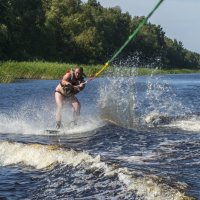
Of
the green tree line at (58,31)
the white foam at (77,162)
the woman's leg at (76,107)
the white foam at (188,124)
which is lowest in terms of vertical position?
the white foam at (188,124)

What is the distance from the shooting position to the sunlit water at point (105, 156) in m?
8.68

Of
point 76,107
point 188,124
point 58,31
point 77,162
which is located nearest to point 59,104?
point 76,107

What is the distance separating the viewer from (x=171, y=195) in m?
8.04

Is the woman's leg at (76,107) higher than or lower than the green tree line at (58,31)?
lower

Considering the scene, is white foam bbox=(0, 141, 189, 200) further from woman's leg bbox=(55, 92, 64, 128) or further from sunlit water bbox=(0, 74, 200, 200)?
woman's leg bbox=(55, 92, 64, 128)

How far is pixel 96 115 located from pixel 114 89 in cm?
125

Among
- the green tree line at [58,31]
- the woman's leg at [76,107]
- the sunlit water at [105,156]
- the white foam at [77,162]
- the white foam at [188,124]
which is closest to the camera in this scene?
the white foam at [77,162]

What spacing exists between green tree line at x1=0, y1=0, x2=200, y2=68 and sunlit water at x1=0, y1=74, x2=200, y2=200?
49432 millimetres

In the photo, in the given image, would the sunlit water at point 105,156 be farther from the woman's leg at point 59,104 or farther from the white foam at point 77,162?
the woman's leg at point 59,104

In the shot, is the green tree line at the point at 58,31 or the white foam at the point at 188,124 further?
the green tree line at the point at 58,31

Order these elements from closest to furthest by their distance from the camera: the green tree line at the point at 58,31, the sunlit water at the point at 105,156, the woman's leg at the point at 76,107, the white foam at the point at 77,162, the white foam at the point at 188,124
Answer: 1. the white foam at the point at 77,162
2. the sunlit water at the point at 105,156
3. the woman's leg at the point at 76,107
4. the white foam at the point at 188,124
5. the green tree line at the point at 58,31

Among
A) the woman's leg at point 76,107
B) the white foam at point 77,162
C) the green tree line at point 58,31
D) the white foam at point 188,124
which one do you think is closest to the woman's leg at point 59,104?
the woman's leg at point 76,107

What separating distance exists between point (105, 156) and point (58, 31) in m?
83.8

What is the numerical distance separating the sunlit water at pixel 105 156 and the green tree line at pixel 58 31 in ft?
162
